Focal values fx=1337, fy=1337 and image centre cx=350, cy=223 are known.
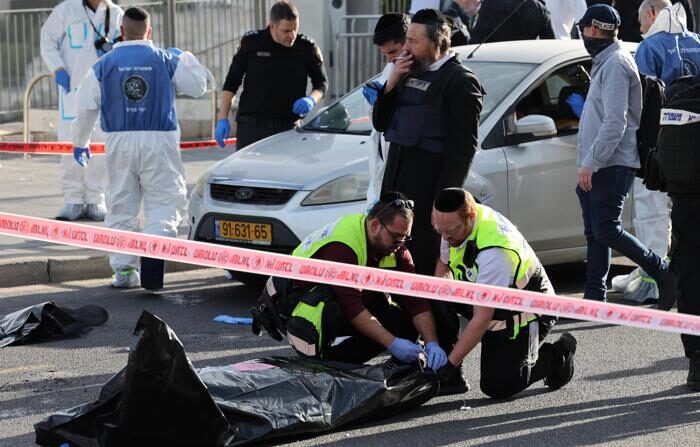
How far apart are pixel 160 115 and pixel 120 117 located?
256 mm

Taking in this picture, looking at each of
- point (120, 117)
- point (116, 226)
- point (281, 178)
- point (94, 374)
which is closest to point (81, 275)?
point (116, 226)

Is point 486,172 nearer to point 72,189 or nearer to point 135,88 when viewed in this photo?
point 135,88

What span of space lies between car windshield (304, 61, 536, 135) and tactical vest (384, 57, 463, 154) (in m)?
1.62

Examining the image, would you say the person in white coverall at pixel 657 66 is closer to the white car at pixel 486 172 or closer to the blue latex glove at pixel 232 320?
the white car at pixel 486 172

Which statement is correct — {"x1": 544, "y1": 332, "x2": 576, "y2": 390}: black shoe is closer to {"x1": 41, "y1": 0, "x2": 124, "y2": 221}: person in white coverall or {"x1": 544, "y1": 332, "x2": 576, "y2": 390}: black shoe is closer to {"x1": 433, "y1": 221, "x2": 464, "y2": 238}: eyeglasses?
{"x1": 433, "y1": 221, "x2": 464, "y2": 238}: eyeglasses

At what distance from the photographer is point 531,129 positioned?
27.3 ft

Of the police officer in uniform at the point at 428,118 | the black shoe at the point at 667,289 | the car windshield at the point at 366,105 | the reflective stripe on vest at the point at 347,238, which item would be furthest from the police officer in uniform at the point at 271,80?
the reflective stripe on vest at the point at 347,238

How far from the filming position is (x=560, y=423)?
19.1 ft

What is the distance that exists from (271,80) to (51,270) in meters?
2.01

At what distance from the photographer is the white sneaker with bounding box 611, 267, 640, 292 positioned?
8.74m

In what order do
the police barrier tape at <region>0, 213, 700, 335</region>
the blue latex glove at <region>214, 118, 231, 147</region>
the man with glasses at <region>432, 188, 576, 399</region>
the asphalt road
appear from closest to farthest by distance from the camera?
the police barrier tape at <region>0, 213, 700, 335</region> < the asphalt road < the man with glasses at <region>432, 188, 576, 399</region> < the blue latex glove at <region>214, 118, 231, 147</region>

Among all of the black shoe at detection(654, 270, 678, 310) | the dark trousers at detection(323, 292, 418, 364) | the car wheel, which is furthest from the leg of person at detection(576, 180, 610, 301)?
the car wheel

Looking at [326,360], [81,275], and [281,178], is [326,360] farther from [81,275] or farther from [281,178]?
[81,275]

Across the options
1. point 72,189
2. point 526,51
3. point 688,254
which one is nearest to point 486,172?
point 526,51
